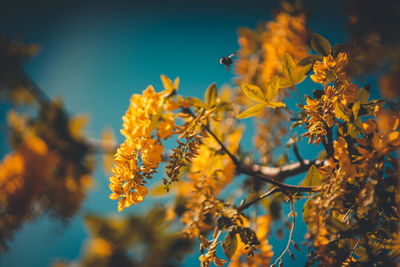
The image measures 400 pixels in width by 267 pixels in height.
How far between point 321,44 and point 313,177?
0.37m

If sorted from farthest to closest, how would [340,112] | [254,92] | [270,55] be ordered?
1. [270,55]
2. [254,92]
3. [340,112]

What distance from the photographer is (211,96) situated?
2.34 ft

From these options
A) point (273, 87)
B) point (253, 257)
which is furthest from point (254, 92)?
point (253, 257)

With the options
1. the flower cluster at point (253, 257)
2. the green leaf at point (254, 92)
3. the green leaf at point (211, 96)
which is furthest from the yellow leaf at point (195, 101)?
the flower cluster at point (253, 257)

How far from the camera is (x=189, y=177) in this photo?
3.16 ft

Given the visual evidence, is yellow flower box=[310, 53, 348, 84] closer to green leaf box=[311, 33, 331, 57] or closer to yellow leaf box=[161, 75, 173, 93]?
green leaf box=[311, 33, 331, 57]

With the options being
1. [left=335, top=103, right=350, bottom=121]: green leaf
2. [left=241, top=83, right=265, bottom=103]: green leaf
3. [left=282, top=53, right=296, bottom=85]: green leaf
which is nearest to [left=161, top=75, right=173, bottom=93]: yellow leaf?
[left=241, top=83, right=265, bottom=103]: green leaf

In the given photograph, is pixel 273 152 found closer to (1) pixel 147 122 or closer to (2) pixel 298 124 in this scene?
(2) pixel 298 124

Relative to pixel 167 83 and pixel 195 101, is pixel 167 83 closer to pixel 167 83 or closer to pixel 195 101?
pixel 167 83

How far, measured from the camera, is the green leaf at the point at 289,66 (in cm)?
63

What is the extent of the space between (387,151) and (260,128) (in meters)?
1.13

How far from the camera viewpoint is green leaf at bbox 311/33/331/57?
0.59 m

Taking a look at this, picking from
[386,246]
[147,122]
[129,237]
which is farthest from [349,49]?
[129,237]

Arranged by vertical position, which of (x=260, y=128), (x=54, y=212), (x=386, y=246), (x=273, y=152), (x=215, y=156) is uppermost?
(x=54, y=212)
